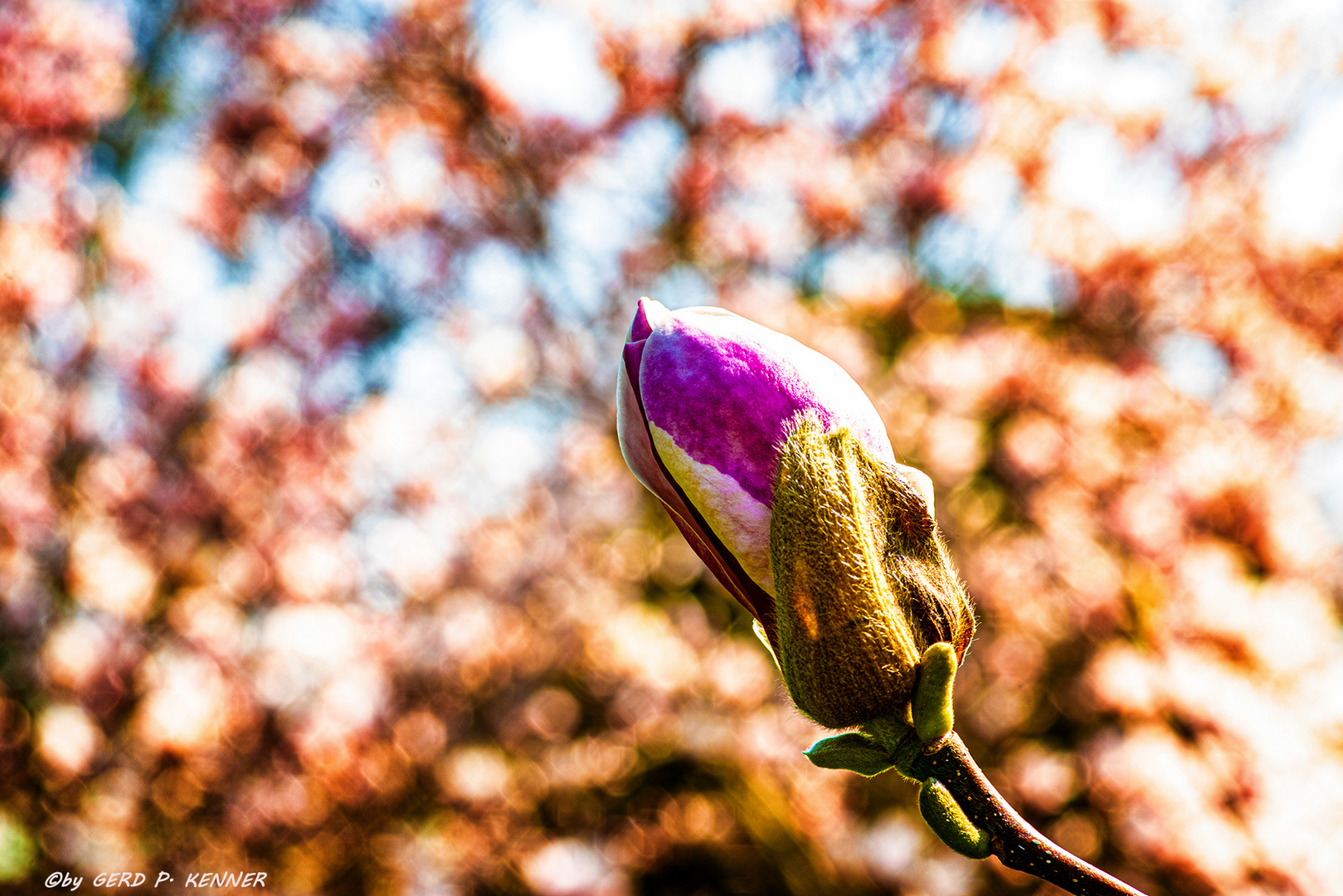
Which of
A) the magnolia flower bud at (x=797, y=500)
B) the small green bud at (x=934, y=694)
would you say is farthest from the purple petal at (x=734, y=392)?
the small green bud at (x=934, y=694)

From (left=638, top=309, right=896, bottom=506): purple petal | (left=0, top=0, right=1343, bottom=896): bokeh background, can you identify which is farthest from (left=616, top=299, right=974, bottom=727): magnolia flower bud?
(left=0, top=0, right=1343, bottom=896): bokeh background

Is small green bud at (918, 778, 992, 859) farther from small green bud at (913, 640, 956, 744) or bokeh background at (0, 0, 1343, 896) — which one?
bokeh background at (0, 0, 1343, 896)

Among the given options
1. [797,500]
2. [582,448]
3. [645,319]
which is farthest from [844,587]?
[582,448]

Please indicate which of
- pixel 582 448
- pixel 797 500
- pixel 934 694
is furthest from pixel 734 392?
pixel 582 448

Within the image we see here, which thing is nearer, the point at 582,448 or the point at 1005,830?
the point at 1005,830

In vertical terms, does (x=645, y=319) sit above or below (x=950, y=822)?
above

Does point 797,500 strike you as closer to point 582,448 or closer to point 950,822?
point 950,822

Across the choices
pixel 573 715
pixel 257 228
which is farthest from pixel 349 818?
pixel 257 228
